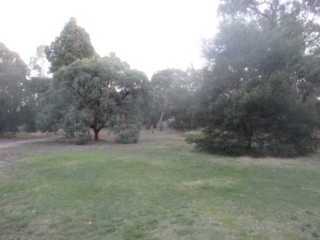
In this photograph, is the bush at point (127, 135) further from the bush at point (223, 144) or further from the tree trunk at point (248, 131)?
the tree trunk at point (248, 131)

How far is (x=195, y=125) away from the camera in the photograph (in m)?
13.7

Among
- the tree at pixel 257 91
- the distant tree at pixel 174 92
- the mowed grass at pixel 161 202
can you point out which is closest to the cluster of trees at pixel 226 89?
the tree at pixel 257 91

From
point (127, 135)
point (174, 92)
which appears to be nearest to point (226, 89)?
point (127, 135)

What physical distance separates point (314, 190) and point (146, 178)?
3.67m

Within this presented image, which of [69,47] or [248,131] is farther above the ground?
[69,47]

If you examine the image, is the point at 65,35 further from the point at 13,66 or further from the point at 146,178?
the point at 146,178

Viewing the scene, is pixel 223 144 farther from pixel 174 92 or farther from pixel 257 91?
pixel 174 92

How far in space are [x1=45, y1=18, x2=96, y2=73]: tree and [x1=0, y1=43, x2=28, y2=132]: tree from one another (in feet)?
9.41

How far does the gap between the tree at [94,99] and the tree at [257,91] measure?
24.6 ft

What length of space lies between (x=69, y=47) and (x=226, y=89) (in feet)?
60.7

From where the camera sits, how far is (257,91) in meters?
11.4

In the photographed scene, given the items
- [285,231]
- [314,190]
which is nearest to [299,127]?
[314,190]

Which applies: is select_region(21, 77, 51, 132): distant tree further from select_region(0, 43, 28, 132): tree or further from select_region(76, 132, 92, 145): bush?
select_region(76, 132, 92, 145): bush

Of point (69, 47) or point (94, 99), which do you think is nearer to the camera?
point (94, 99)
